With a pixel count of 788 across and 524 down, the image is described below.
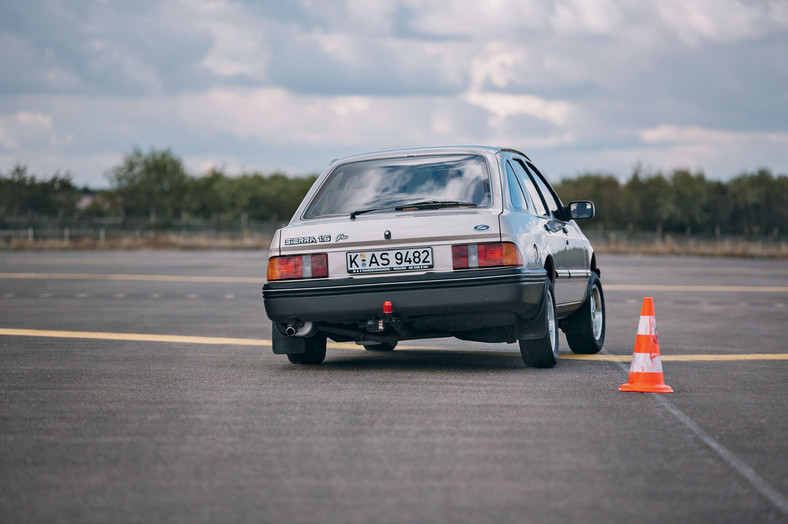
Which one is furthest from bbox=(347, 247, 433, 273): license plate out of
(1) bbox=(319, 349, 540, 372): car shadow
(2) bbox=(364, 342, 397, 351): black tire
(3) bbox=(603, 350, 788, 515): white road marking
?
(2) bbox=(364, 342, 397, 351): black tire

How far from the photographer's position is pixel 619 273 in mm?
29391

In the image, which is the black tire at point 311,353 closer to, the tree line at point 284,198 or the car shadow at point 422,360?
the car shadow at point 422,360

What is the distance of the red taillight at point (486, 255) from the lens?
789 cm

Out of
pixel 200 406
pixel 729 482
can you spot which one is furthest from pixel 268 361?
pixel 729 482

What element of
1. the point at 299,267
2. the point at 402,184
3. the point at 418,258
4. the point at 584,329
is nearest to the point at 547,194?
the point at 584,329

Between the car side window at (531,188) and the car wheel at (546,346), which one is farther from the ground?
the car side window at (531,188)

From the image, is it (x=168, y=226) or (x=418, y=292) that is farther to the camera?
(x=168, y=226)

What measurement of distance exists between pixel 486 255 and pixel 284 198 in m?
96.5

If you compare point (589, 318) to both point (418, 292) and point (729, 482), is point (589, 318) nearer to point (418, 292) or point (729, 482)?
point (418, 292)

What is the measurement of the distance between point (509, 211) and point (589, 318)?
96.1 inches

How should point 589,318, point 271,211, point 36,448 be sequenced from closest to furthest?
point 36,448 < point 589,318 < point 271,211

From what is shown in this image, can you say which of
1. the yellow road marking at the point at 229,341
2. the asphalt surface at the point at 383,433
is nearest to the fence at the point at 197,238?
the yellow road marking at the point at 229,341

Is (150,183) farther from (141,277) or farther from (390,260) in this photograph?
(390,260)

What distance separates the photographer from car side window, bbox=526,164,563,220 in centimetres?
981
